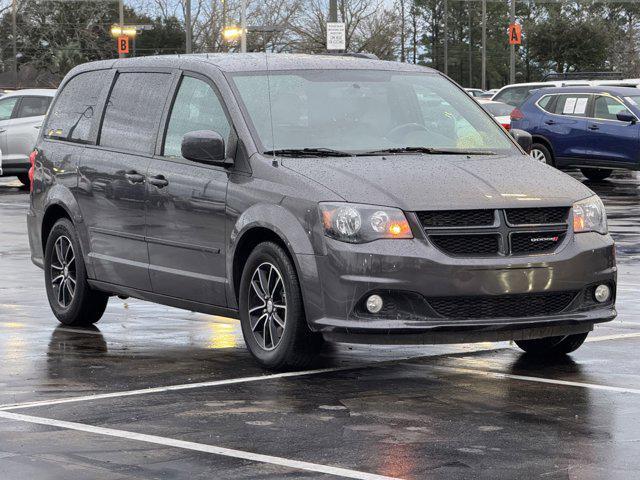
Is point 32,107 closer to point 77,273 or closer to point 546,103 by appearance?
point 546,103

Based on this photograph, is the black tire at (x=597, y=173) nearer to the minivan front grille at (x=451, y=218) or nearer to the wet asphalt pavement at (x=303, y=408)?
the wet asphalt pavement at (x=303, y=408)

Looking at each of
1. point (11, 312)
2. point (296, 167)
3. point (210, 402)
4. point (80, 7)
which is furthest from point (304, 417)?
point (80, 7)

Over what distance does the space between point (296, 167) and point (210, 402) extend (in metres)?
1.55

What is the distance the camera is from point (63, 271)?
10961 millimetres

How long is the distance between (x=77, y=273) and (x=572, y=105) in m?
18.1

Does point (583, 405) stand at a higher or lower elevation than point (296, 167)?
lower

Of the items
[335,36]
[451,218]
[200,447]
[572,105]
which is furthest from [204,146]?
[335,36]

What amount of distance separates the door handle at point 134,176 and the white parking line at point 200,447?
262cm

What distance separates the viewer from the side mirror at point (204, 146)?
8984 mm

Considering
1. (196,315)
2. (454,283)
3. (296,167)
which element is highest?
(296,167)

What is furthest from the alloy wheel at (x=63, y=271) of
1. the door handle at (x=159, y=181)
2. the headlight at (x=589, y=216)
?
the headlight at (x=589, y=216)

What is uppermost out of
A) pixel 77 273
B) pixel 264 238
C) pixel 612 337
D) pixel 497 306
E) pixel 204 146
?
pixel 204 146

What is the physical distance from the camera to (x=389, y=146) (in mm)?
9164

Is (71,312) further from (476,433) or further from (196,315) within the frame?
(476,433)
